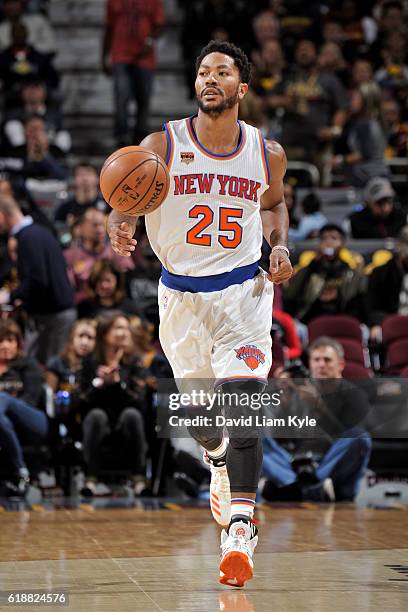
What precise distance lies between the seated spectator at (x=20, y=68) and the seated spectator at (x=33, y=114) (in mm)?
299

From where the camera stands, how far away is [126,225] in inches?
223

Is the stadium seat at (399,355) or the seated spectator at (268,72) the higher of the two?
the seated spectator at (268,72)

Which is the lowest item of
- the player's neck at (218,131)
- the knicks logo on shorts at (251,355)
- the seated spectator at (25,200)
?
the knicks logo on shorts at (251,355)

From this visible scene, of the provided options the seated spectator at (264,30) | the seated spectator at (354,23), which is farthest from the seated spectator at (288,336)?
the seated spectator at (354,23)

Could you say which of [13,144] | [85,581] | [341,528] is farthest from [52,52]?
[85,581]

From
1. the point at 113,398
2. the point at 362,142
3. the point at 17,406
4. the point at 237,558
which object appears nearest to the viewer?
the point at 237,558

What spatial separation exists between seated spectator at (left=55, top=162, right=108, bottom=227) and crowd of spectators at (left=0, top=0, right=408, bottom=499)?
0.05 feet

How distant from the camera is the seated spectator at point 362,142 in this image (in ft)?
45.7

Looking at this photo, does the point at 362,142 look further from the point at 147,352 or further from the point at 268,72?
the point at 147,352

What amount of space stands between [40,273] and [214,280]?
4262 mm

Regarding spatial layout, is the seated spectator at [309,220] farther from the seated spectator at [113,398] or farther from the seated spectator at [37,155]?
the seated spectator at [113,398]

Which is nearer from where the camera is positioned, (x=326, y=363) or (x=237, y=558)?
(x=237, y=558)

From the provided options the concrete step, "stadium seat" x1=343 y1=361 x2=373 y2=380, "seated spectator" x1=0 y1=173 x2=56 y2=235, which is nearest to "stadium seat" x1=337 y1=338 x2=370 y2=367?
"stadium seat" x1=343 y1=361 x2=373 y2=380

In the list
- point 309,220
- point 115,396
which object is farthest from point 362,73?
point 115,396
